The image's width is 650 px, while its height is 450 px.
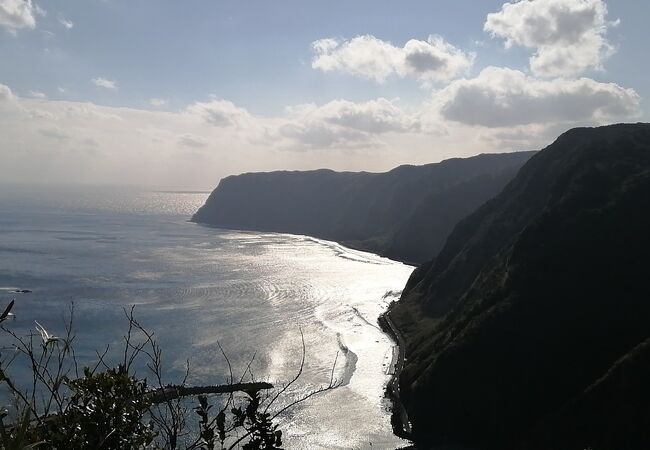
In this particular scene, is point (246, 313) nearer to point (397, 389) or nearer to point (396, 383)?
point (396, 383)

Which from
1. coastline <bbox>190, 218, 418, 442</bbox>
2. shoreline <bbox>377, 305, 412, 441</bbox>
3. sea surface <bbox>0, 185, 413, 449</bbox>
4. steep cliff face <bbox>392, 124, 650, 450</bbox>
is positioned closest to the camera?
steep cliff face <bbox>392, 124, 650, 450</bbox>

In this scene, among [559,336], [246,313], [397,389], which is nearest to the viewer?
[559,336]

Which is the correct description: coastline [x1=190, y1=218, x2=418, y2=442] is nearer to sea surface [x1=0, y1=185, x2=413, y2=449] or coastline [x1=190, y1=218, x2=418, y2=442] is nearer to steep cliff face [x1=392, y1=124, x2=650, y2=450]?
sea surface [x1=0, y1=185, x2=413, y2=449]

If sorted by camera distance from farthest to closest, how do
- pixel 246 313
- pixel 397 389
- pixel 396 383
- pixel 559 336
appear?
pixel 246 313
pixel 396 383
pixel 397 389
pixel 559 336

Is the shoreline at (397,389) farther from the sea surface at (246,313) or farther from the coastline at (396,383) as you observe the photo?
the sea surface at (246,313)

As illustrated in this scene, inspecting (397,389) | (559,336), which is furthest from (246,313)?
(559,336)

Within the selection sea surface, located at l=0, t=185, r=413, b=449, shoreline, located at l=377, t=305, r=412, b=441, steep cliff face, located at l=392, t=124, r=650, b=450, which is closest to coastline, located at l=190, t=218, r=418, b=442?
shoreline, located at l=377, t=305, r=412, b=441

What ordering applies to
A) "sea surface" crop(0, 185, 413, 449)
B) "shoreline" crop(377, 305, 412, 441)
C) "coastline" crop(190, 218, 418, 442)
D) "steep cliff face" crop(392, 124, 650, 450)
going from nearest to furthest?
"steep cliff face" crop(392, 124, 650, 450) → "shoreline" crop(377, 305, 412, 441) → "coastline" crop(190, 218, 418, 442) → "sea surface" crop(0, 185, 413, 449)
